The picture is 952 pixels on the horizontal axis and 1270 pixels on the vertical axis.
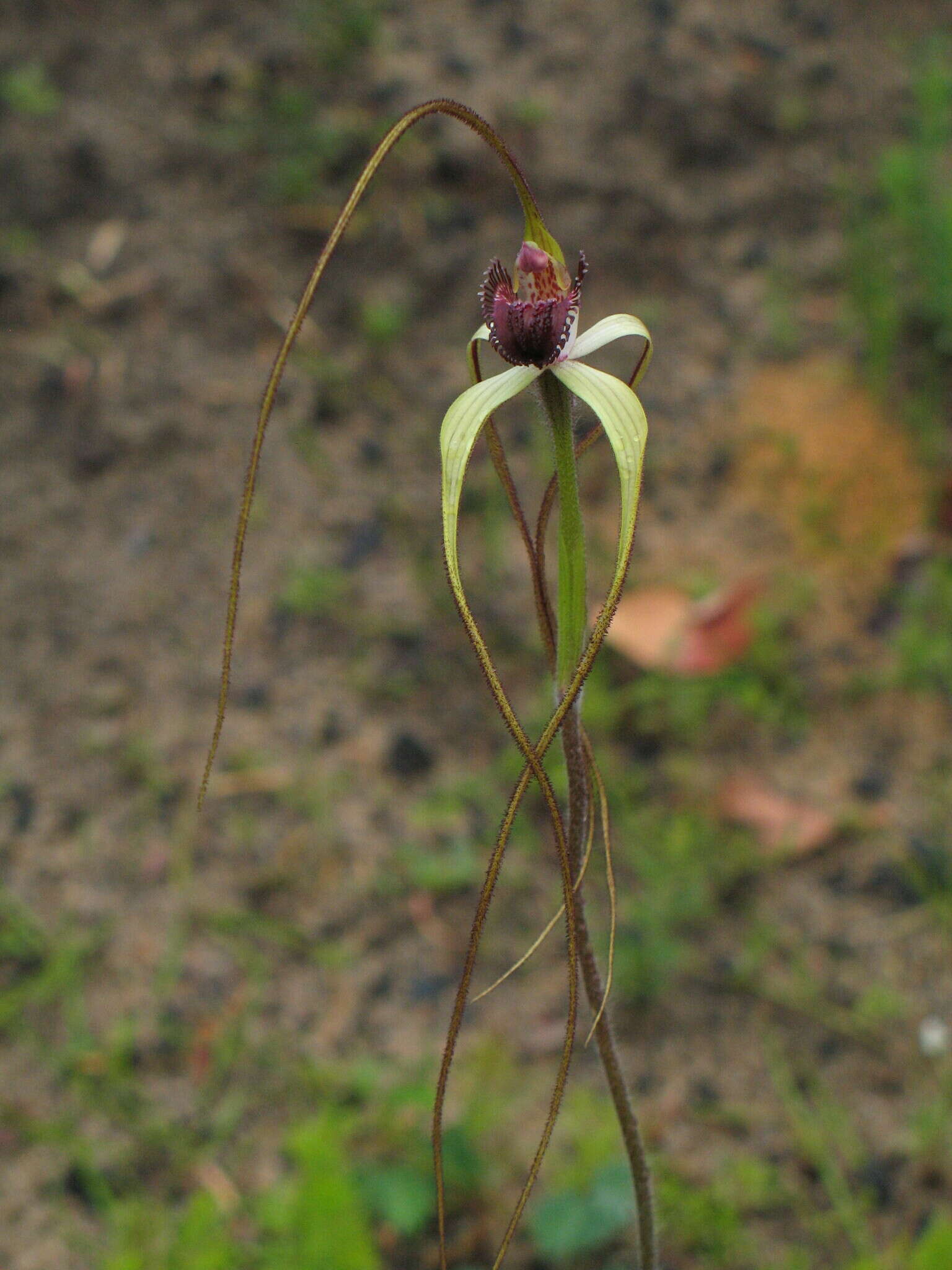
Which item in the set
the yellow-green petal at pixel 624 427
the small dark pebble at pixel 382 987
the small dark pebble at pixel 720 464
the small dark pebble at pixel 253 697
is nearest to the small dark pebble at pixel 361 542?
the small dark pebble at pixel 253 697

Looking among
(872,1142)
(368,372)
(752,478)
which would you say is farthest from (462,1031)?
(368,372)

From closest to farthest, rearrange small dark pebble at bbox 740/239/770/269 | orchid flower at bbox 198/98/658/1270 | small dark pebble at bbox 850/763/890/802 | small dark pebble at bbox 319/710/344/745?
1. orchid flower at bbox 198/98/658/1270
2. small dark pebble at bbox 850/763/890/802
3. small dark pebble at bbox 319/710/344/745
4. small dark pebble at bbox 740/239/770/269

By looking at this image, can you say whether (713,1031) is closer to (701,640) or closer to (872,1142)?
(872,1142)

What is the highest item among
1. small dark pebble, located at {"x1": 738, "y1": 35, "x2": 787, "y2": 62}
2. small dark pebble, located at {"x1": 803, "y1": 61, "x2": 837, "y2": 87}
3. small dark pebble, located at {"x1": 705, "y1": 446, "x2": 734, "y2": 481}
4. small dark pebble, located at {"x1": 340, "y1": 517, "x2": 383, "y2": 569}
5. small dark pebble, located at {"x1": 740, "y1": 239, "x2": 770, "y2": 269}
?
small dark pebble, located at {"x1": 738, "y1": 35, "x2": 787, "y2": 62}

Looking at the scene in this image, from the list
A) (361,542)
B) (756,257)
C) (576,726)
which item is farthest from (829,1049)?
(756,257)

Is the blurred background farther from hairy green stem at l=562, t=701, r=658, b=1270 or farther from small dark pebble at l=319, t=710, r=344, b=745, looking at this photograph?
hairy green stem at l=562, t=701, r=658, b=1270

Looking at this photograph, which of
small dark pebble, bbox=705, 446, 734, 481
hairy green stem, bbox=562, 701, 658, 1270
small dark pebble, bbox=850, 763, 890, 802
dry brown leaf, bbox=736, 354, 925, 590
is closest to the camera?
hairy green stem, bbox=562, 701, 658, 1270

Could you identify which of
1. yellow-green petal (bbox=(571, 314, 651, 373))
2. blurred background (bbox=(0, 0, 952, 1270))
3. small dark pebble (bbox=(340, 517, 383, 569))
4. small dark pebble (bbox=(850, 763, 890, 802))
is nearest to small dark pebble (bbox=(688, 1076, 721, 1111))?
blurred background (bbox=(0, 0, 952, 1270))
